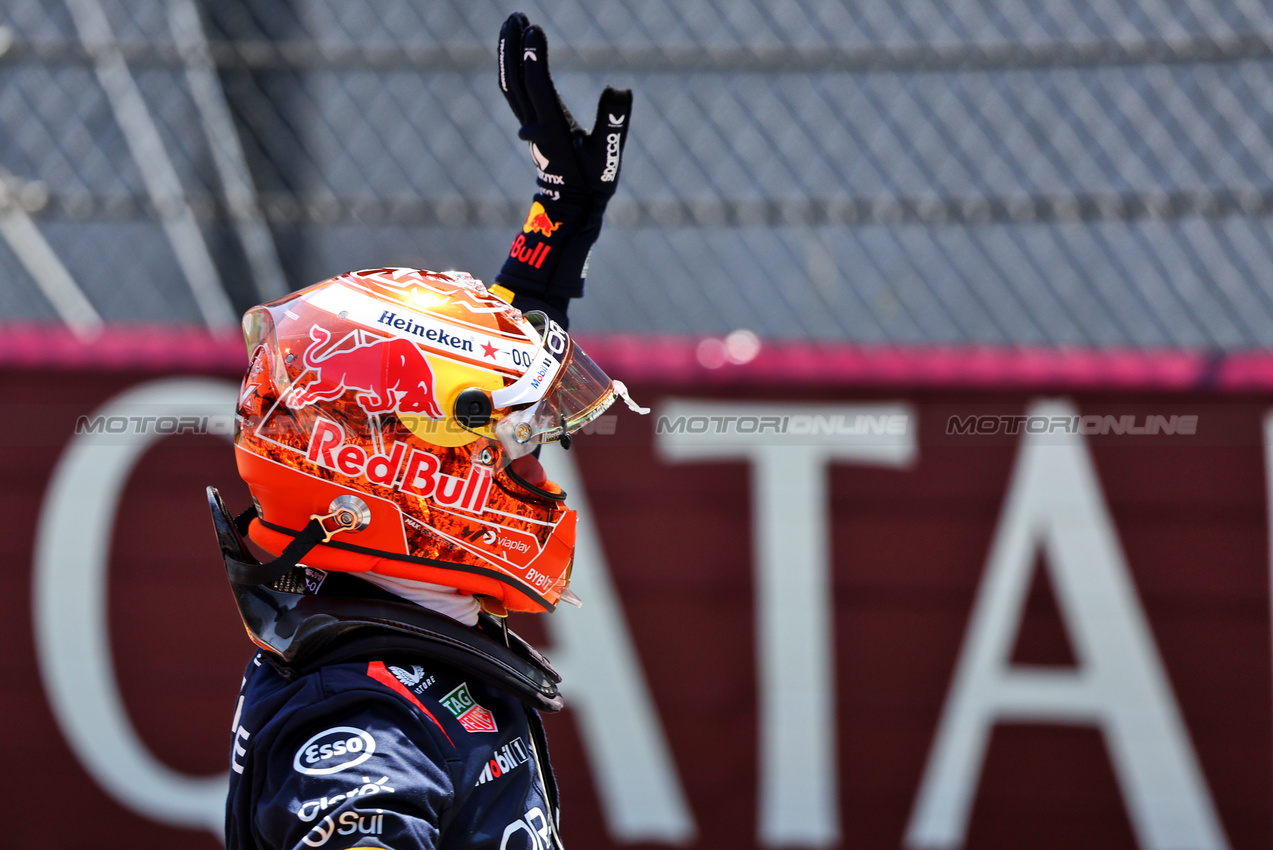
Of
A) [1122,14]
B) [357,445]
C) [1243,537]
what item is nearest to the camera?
[357,445]

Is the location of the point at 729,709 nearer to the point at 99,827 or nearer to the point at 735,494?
the point at 735,494

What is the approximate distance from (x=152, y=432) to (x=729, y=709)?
1.78 meters

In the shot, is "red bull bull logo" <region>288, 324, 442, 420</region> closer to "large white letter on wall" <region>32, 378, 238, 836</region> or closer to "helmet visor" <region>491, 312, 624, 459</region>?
"helmet visor" <region>491, 312, 624, 459</region>

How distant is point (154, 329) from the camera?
139 inches

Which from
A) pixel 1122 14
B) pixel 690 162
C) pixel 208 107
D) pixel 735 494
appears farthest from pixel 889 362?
pixel 208 107

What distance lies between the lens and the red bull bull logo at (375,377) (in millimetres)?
1440

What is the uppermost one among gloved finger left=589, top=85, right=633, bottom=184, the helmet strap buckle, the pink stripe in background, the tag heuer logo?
the pink stripe in background

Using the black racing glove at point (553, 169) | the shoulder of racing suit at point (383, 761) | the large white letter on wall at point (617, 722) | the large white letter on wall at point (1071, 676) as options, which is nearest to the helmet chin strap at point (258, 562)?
the shoulder of racing suit at point (383, 761)

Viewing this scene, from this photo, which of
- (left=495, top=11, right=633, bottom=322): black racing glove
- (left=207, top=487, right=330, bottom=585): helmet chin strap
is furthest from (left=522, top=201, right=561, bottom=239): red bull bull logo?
(left=207, top=487, right=330, bottom=585): helmet chin strap

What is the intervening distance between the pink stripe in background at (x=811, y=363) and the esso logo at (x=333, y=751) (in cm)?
210

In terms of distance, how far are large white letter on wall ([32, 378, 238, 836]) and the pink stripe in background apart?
0.33 feet

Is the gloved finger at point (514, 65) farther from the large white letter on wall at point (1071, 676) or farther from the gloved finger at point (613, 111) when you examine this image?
the large white letter on wall at point (1071, 676)

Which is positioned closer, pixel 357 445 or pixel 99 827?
pixel 357 445

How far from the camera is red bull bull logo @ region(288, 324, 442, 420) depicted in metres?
1.44
